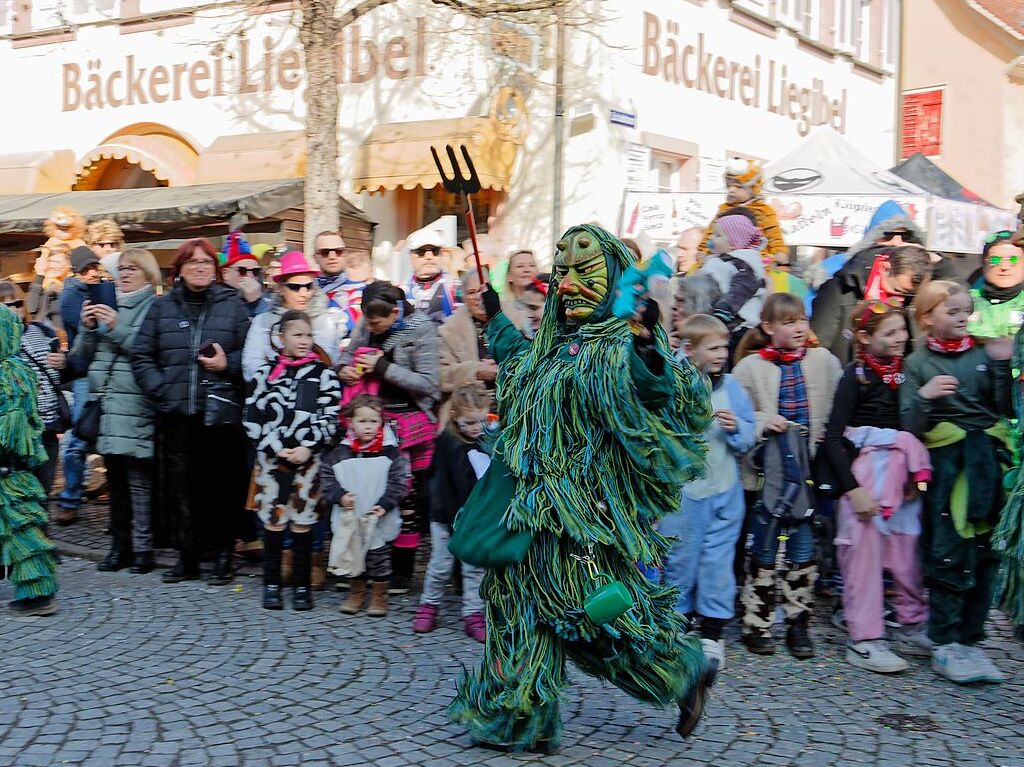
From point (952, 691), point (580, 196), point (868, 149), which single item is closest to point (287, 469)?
point (952, 691)

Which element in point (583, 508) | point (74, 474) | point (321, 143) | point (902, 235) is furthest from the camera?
point (321, 143)

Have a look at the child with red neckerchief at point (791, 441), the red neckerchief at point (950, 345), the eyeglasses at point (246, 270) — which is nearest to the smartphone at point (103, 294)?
the eyeglasses at point (246, 270)

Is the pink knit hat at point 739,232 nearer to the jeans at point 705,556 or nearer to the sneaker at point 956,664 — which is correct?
the jeans at point 705,556

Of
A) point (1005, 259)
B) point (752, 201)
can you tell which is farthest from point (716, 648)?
point (752, 201)

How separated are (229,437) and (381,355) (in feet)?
3.85

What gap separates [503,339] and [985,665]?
269 centimetres

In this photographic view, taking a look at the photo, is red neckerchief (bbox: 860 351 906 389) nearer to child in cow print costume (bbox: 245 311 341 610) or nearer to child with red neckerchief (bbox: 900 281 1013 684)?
child with red neckerchief (bbox: 900 281 1013 684)

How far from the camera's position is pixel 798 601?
17.3ft

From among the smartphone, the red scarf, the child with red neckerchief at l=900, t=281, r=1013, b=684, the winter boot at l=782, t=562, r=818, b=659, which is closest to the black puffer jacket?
the red scarf

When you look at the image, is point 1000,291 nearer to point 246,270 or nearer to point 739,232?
point 739,232

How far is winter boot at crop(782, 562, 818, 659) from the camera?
5266 mm

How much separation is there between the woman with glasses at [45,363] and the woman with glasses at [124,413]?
1.64 ft

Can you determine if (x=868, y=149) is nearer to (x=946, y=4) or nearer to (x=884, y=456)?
(x=946, y=4)

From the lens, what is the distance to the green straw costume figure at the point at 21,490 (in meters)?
5.49
